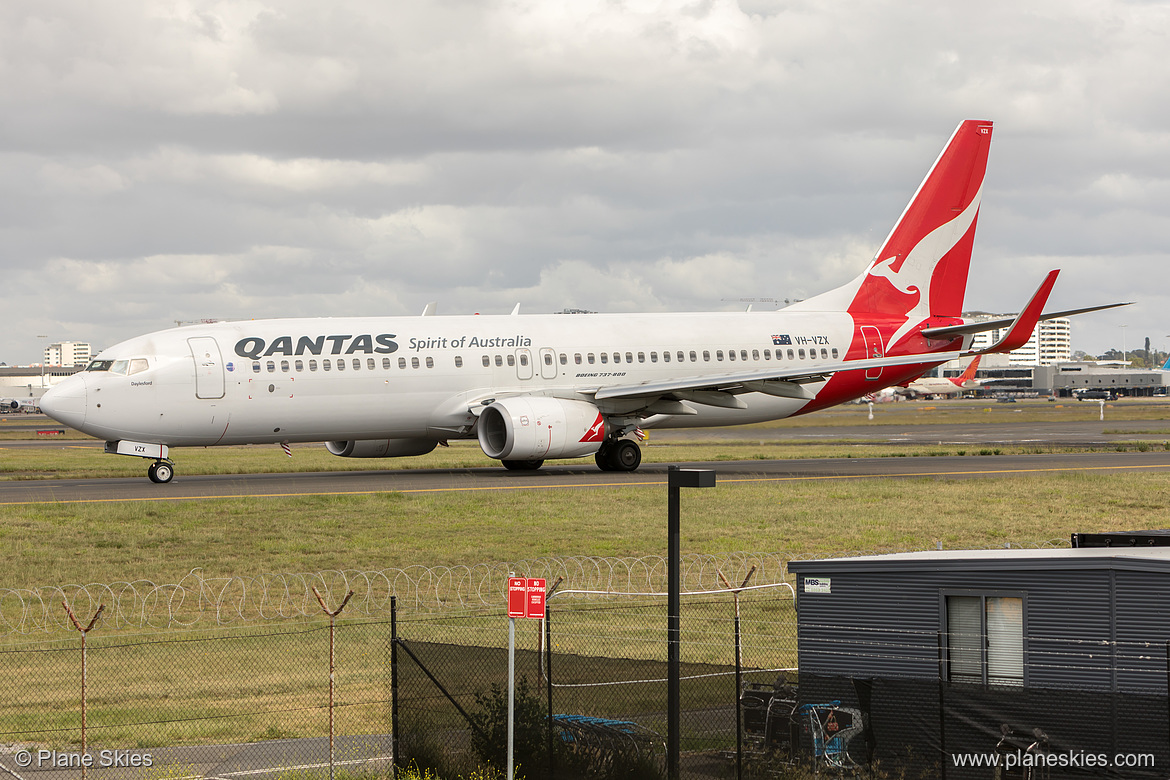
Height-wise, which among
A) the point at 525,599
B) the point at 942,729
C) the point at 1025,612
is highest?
the point at 525,599

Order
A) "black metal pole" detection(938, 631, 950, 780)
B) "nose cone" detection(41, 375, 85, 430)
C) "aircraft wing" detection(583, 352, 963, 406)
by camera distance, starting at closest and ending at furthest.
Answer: "black metal pole" detection(938, 631, 950, 780), "nose cone" detection(41, 375, 85, 430), "aircraft wing" detection(583, 352, 963, 406)

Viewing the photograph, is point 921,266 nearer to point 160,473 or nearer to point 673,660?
point 160,473

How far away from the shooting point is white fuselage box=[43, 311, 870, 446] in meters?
36.1

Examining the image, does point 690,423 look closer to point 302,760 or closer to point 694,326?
point 694,326

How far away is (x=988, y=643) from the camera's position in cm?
1412

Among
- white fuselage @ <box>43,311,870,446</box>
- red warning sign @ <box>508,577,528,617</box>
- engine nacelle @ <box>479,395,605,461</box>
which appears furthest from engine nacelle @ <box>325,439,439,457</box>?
red warning sign @ <box>508,577,528,617</box>

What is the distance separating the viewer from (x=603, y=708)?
14648 mm

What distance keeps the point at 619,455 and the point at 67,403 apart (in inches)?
676

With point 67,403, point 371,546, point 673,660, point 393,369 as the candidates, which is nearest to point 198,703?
point 673,660

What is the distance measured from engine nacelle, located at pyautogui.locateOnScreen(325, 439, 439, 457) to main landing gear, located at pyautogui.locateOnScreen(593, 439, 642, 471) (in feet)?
18.5

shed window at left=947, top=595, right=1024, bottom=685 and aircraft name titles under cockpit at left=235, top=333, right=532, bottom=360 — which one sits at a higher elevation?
aircraft name titles under cockpit at left=235, top=333, right=532, bottom=360

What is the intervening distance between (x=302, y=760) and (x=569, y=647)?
5.97m

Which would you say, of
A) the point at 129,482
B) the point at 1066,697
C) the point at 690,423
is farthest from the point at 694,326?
the point at 1066,697

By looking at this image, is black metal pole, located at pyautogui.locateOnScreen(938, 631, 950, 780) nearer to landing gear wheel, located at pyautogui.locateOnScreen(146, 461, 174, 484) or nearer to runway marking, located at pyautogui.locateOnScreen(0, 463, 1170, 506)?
runway marking, located at pyautogui.locateOnScreen(0, 463, 1170, 506)
